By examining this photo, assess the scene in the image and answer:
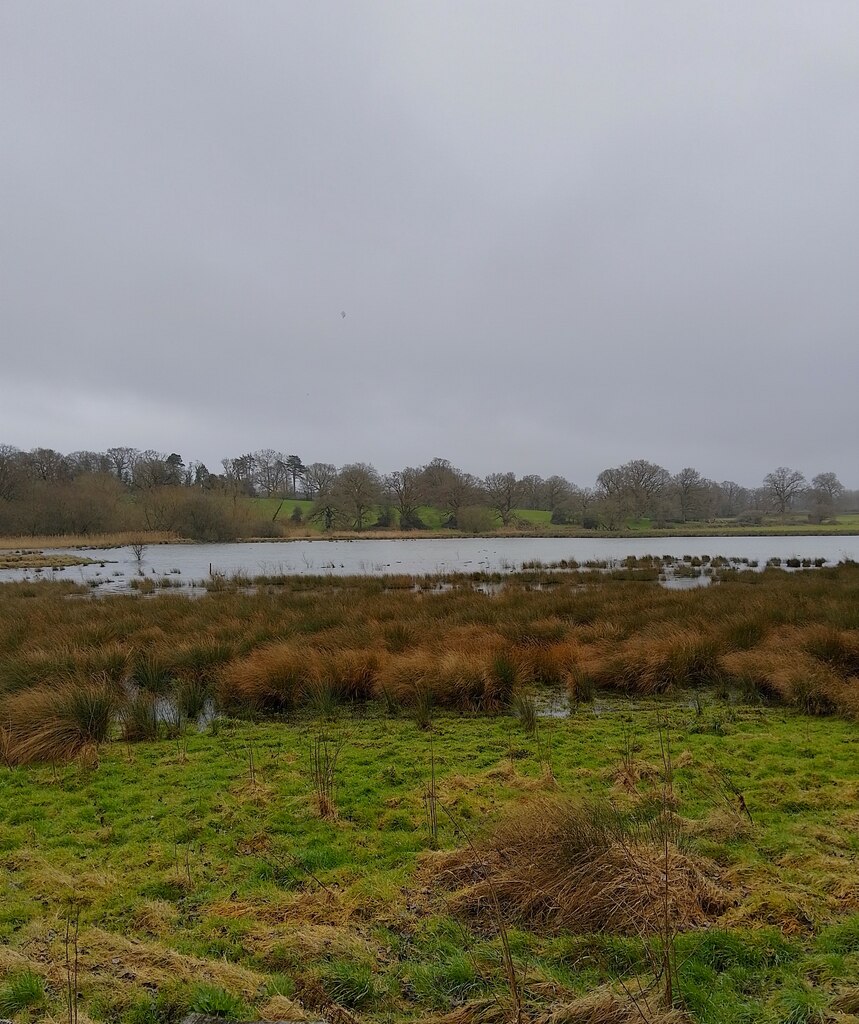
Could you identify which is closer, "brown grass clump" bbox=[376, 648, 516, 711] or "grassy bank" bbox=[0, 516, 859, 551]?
"brown grass clump" bbox=[376, 648, 516, 711]

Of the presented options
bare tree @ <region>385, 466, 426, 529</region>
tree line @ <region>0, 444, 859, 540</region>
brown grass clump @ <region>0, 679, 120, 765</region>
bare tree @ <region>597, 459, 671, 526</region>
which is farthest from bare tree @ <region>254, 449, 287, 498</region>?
brown grass clump @ <region>0, 679, 120, 765</region>

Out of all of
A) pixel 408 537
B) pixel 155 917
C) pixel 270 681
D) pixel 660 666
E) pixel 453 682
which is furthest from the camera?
pixel 408 537

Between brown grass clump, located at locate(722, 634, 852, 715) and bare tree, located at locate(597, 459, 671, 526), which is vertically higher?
bare tree, located at locate(597, 459, 671, 526)

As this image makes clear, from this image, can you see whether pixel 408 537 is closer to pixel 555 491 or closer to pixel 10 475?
pixel 555 491

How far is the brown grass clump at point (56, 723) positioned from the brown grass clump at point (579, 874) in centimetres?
437

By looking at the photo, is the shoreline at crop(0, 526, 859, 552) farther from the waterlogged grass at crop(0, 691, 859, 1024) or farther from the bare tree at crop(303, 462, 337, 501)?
the waterlogged grass at crop(0, 691, 859, 1024)

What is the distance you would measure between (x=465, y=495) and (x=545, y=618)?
75.6 m

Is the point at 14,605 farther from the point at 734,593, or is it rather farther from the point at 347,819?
the point at 734,593

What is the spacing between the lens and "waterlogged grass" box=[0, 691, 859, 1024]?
2568mm

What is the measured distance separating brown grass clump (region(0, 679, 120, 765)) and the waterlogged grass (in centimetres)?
36

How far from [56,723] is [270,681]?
8.41ft

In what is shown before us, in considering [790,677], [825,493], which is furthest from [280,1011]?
[825,493]

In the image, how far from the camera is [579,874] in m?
3.22

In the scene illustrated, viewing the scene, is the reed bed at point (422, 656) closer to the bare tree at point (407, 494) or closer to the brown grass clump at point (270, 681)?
the brown grass clump at point (270, 681)
